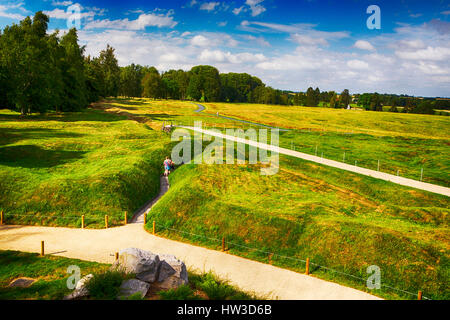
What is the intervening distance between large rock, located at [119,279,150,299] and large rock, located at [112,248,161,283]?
23.1 inches

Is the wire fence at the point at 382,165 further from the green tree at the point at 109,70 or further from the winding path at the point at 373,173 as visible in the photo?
the green tree at the point at 109,70

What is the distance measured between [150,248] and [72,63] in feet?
259

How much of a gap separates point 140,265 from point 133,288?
1.27m

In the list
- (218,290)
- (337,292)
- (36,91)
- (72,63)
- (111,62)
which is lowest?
(337,292)

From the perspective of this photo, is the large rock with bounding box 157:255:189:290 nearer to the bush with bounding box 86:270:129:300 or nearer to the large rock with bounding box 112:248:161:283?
the large rock with bounding box 112:248:161:283

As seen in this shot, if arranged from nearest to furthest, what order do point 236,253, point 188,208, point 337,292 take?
point 337,292, point 236,253, point 188,208

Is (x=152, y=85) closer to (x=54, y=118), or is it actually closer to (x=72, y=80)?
(x=72, y=80)

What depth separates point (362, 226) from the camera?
20.9 metres

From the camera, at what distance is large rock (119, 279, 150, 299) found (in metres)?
12.5

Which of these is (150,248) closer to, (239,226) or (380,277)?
(239,226)

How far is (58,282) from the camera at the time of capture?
14945mm

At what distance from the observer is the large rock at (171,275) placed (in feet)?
45.6

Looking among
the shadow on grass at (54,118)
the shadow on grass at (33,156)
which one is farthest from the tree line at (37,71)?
the shadow on grass at (33,156)

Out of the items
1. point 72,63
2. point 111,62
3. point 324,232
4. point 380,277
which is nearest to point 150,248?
point 324,232
